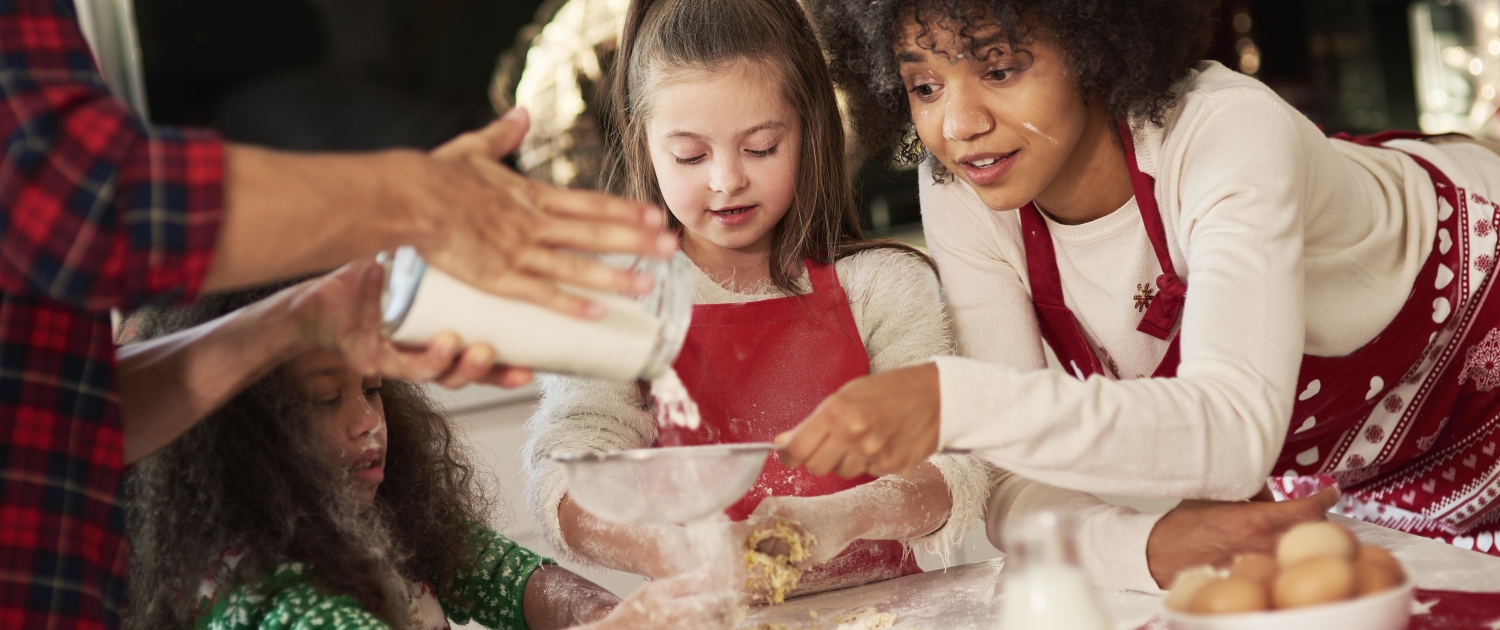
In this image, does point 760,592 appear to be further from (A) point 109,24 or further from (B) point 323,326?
(A) point 109,24

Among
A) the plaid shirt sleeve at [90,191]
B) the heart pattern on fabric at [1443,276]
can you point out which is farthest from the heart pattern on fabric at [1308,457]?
the plaid shirt sleeve at [90,191]

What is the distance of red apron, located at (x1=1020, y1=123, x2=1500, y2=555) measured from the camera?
1389 millimetres

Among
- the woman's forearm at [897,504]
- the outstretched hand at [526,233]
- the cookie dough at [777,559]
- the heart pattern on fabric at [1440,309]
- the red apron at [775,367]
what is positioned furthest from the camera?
the red apron at [775,367]

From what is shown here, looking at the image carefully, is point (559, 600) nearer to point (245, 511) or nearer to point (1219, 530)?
point (245, 511)

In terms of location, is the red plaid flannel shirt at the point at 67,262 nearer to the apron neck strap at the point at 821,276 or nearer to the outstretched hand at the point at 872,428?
the outstretched hand at the point at 872,428

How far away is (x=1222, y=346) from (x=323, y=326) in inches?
30.7

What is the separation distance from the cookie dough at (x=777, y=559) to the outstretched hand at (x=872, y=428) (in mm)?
259

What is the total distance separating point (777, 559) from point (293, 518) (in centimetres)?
46

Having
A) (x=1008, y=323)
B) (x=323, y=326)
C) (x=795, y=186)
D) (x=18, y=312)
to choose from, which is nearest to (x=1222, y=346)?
(x=1008, y=323)

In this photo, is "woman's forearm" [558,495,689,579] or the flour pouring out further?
"woman's forearm" [558,495,689,579]

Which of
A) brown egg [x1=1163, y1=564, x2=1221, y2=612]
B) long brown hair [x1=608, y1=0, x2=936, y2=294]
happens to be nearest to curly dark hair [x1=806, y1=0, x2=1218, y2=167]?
long brown hair [x1=608, y1=0, x2=936, y2=294]

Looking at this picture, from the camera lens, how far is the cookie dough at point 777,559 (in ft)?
3.88

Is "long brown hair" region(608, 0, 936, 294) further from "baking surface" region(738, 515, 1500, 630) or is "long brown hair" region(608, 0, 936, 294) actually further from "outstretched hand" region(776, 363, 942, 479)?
"outstretched hand" region(776, 363, 942, 479)

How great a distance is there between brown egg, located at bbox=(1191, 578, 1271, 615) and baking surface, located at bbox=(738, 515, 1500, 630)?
29 centimetres
